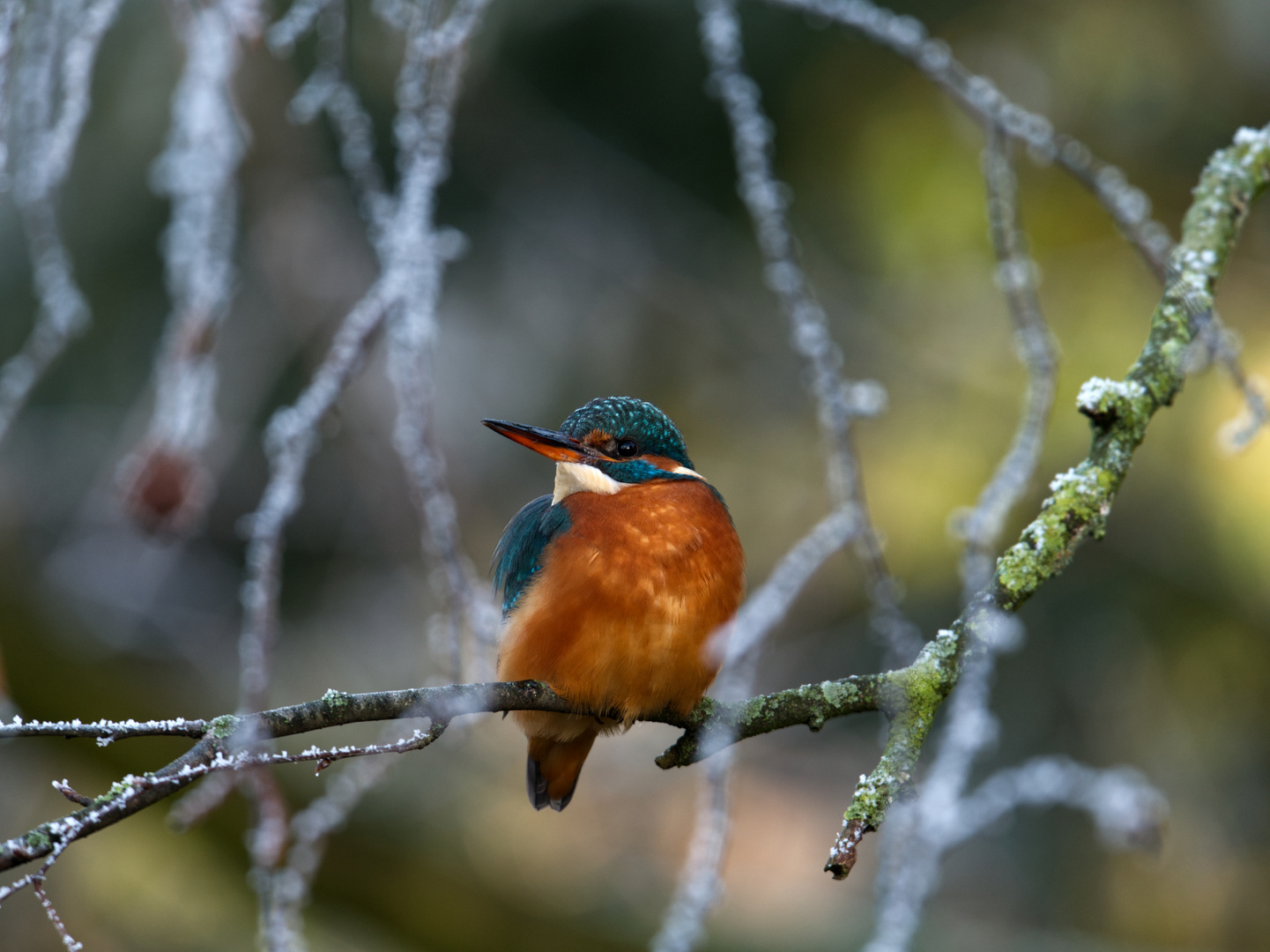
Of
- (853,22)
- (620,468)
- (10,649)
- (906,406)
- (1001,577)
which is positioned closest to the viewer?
(1001,577)

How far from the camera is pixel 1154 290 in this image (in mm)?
3949

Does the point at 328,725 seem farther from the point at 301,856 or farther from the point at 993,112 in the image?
the point at 993,112

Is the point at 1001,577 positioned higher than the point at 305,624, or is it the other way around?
the point at 305,624

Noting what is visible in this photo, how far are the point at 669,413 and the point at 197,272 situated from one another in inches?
113

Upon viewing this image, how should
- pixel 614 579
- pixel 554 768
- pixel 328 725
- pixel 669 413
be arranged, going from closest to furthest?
1. pixel 328 725
2. pixel 614 579
3. pixel 554 768
4. pixel 669 413

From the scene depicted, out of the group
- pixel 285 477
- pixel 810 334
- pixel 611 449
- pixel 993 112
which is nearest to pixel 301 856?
pixel 285 477

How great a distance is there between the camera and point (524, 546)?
2.26m

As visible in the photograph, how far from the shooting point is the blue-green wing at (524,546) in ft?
7.07

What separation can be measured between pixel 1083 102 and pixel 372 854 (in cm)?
361

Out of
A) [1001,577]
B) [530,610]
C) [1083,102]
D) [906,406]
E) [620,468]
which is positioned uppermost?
[1083,102]

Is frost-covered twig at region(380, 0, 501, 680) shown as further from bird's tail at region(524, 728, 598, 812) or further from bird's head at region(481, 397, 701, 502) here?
bird's tail at region(524, 728, 598, 812)

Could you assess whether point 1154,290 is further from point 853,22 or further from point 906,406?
point 853,22

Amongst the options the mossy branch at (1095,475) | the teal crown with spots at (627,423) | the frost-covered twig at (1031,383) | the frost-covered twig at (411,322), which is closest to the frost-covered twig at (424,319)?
the frost-covered twig at (411,322)

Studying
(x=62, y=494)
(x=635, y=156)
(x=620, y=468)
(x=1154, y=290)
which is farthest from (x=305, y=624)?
(x=1154, y=290)
